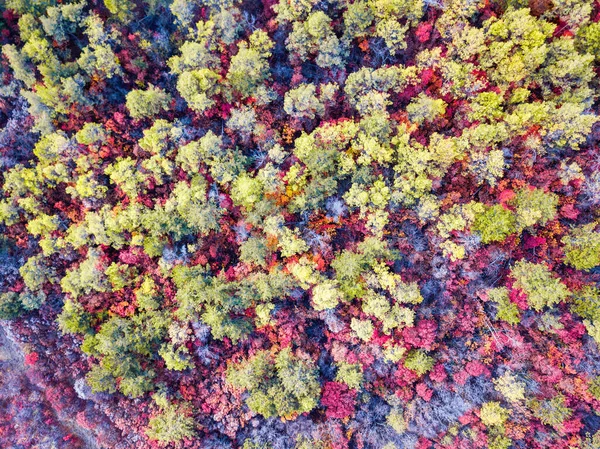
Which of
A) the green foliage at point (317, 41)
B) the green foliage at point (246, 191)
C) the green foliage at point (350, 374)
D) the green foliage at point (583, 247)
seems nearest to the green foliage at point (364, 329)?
the green foliage at point (350, 374)

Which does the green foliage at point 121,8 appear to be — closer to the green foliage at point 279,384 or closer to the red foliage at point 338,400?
the green foliage at point 279,384

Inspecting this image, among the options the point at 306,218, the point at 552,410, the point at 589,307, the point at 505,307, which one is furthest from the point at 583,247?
the point at 306,218

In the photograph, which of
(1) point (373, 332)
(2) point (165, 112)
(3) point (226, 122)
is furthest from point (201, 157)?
(1) point (373, 332)

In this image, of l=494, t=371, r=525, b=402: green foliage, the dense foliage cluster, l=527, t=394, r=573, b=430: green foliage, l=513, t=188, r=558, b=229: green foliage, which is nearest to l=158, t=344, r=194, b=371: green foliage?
the dense foliage cluster

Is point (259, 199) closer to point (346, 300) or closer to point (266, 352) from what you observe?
point (346, 300)

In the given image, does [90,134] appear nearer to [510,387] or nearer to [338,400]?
[338,400]

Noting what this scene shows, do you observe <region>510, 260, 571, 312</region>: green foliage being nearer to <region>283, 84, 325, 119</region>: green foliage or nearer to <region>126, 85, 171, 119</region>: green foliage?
<region>283, 84, 325, 119</region>: green foliage

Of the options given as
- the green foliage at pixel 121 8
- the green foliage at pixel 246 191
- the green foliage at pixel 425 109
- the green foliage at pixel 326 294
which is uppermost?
the green foliage at pixel 121 8
